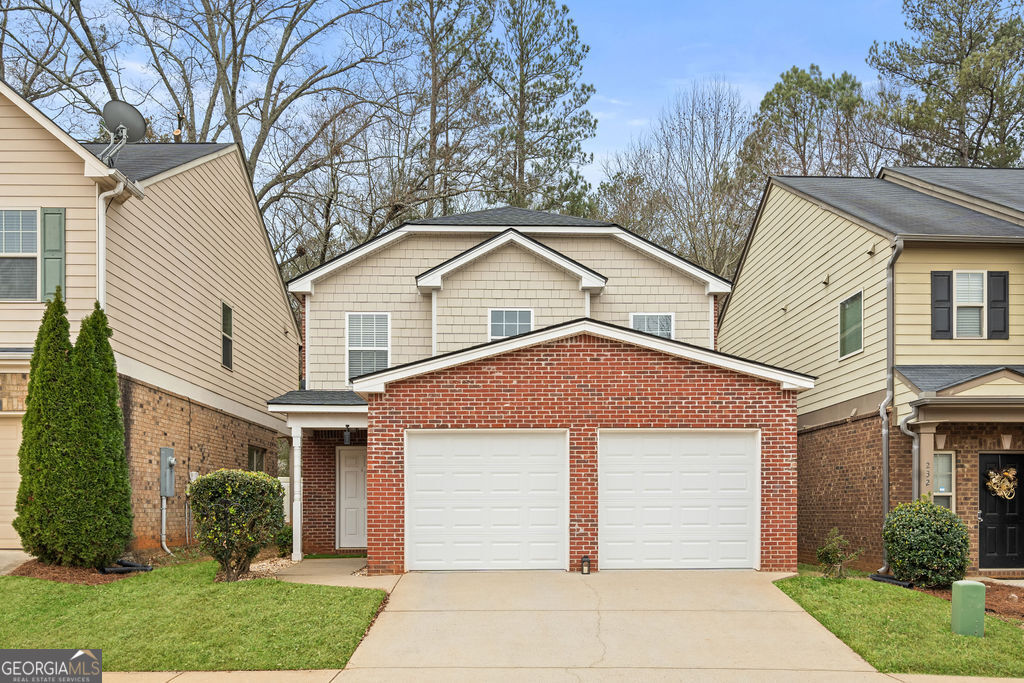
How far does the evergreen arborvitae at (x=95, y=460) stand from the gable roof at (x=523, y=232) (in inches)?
209

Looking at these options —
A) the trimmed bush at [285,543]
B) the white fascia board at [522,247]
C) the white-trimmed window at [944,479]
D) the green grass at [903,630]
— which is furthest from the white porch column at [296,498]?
the white-trimmed window at [944,479]

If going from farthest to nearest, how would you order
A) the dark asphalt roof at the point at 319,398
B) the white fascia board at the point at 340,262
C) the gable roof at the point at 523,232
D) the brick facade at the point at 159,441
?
the gable roof at the point at 523,232
the white fascia board at the point at 340,262
the dark asphalt roof at the point at 319,398
the brick facade at the point at 159,441

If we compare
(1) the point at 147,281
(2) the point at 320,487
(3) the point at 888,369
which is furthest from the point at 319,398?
(3) the point at 888,369

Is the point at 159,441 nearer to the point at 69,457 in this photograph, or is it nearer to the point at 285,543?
the point at 285,543

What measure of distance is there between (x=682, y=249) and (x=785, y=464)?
58.8ft

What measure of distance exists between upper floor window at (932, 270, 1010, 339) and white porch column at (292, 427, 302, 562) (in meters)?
11.1

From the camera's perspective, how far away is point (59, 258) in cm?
1420

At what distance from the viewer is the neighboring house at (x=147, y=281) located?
1417 cm

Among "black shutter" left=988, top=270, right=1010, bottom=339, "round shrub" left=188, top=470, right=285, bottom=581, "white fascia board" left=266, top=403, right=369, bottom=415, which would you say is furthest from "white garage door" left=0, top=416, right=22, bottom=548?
"black shutter" left=988, top=270, right=1010, bottom=339

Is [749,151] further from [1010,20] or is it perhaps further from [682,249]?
[1010,20]

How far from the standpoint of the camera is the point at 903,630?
1088 cm

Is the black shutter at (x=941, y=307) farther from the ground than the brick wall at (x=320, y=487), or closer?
farther from the ground

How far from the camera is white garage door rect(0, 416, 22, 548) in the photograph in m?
14.1

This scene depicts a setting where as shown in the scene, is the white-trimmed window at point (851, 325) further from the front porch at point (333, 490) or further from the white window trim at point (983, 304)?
the front porch at point (333, 490)
